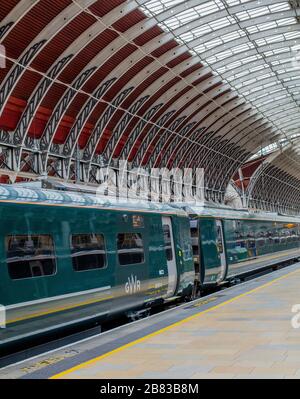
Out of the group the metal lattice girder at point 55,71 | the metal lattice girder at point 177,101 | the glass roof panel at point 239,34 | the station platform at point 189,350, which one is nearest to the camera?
the station platform at point 189,350

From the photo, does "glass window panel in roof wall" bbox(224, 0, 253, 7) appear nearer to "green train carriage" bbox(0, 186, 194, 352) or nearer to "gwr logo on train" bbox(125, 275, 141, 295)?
"green train carriage" bbox(0, 186, 194, 352)

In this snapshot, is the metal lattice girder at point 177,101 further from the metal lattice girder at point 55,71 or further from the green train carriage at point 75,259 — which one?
the green train carriage at point 75,259

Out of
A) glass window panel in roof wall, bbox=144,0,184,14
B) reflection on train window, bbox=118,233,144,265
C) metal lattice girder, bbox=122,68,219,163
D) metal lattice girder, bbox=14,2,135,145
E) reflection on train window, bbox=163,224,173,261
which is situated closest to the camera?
reflection on train window, bbox=118,233,144,265

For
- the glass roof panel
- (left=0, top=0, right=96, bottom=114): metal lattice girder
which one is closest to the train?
(left=0, top=0, right=96, bottom=114): metal lattice girder

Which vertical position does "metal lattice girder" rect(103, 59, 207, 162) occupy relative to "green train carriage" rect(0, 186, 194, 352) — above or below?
above

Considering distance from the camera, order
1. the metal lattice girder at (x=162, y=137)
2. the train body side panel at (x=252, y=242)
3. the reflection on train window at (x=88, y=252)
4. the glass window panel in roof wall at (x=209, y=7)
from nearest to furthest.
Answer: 1. the reflection on train window at (x=88, y=252)
2. the train body side panel at (x=252, y=242)
3. the glass window panel in roof wall at (x=209, y=7)
4. the metal lattice girder at (x=162, y=137)

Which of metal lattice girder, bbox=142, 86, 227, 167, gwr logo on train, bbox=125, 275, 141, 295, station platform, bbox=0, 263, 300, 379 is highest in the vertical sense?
metal lattice girder, bbox=142, 86, 227, 167

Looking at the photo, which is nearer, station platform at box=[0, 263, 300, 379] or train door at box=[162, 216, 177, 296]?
station platform at box=[0, 263, 300, 379]

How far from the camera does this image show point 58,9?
27.2 metres

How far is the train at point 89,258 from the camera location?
33.1ft

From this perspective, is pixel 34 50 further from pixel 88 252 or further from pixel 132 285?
pixel 88 252

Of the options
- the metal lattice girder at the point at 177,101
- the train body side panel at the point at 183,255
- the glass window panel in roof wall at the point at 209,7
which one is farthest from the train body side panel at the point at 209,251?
the metal lattice girder at the point at 177,101

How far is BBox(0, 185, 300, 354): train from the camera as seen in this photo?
10102 millimetres

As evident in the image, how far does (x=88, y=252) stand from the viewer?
12.6m
